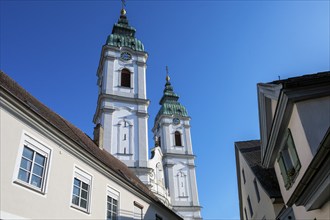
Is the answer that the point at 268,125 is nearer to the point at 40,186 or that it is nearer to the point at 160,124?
the point at 40,186

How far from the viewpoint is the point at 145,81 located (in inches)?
1569

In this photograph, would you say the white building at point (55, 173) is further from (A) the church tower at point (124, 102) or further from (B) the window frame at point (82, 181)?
(A) the church tower at point (124, 102)

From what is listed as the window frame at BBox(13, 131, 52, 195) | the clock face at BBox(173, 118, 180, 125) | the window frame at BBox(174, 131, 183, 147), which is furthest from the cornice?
the clock face at BBox(173, 118, 180, 125)

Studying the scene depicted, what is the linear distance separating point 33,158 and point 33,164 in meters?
0.20

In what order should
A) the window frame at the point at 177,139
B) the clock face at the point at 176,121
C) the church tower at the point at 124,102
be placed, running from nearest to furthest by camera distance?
the church tower at the point at 124,102 → the window frame at the point at 177,139 → the clock face at the point at 176,121

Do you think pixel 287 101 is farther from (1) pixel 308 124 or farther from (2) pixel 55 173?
(2) pixel 55 173

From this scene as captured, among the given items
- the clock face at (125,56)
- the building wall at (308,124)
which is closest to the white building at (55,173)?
the building wall at (308,124)

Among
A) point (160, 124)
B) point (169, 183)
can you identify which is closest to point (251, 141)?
point (169, 183)

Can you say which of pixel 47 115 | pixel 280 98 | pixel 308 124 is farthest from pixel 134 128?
pixel 308 124

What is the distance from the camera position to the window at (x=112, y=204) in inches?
536

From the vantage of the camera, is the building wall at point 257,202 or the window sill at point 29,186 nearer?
the window sill at point 29,186

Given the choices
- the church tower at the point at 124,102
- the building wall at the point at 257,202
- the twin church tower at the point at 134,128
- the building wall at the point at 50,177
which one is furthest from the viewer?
the twin church tower at the point at 134,128

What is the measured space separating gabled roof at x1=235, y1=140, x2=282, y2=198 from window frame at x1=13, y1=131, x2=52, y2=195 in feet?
31.6

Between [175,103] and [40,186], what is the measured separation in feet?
178
